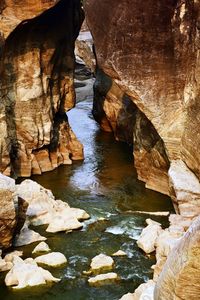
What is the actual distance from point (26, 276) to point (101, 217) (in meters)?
4.02

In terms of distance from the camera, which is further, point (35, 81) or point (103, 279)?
point (35, 81)

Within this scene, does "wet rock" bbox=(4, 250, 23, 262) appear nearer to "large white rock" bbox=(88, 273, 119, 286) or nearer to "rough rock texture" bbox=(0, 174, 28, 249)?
"rough rock texture" bbox=(0, 174, 28, 249)

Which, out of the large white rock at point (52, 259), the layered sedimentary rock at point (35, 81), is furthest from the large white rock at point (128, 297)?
the layered sedimentary rock at point (35, 81)

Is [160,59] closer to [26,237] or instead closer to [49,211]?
[49,211]

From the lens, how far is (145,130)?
17062mm

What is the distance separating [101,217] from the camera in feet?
48.4

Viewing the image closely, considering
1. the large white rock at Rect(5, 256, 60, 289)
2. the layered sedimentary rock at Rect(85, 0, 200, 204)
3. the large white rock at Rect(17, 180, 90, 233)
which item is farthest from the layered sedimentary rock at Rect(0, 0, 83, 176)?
the large white rock at Rect(5, 256, 60, 289)

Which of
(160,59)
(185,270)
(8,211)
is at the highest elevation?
(160,59)

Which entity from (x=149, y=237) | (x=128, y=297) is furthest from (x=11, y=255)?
(x=128, y=297)

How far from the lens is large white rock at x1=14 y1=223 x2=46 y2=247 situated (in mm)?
13086

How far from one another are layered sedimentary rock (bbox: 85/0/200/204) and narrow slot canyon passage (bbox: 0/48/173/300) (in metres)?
1.83

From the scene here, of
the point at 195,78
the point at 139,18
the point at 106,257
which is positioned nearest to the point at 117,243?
the point at 106,257

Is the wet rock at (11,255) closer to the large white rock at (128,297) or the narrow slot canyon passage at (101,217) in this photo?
the narrow slot canyon passage at (101,217)

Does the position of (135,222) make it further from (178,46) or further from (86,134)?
(86,134)
